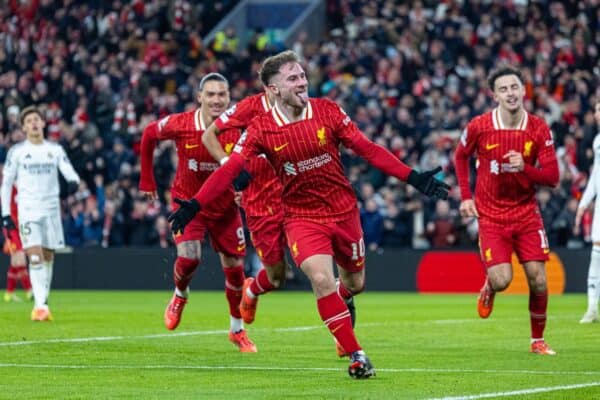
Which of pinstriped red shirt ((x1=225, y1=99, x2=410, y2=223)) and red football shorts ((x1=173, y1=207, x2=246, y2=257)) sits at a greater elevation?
pinstriped red shirt ((x1=225, y1=99, x2=410, y2=223))

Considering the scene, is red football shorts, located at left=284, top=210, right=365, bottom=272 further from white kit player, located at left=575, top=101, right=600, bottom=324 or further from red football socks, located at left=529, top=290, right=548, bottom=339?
white kit player, located at left=575, top=101, right=600, bottom=324

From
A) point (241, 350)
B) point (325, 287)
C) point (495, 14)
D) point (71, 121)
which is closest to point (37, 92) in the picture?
point (71, 121)

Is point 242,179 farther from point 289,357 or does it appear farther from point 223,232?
point 223,232

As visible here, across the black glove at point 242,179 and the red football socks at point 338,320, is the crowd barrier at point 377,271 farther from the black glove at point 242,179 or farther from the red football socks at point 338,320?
the red football socks at point 338,320

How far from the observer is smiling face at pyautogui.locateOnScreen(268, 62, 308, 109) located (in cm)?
1089

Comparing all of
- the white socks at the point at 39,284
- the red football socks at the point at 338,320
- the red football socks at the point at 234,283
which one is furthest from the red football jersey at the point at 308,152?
the white socks at the point at 39,284

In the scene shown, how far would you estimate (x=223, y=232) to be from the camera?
13.9 meters

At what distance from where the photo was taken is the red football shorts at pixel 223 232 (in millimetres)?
13906

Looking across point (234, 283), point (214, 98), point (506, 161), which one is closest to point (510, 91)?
point (506, 161)

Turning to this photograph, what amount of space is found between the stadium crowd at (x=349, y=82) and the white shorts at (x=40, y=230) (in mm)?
10209

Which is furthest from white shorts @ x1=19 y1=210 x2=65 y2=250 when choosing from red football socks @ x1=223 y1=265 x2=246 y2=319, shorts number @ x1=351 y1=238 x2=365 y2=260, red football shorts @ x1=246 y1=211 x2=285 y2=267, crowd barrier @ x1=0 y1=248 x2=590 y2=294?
crowd barrier @ x1=0 y1=248 x2=590 y2=294

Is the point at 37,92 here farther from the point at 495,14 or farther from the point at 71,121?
the point at 495,14

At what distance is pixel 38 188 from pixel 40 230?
1.79 ft

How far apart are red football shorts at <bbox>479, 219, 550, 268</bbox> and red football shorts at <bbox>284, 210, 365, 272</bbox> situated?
205 centimetres
